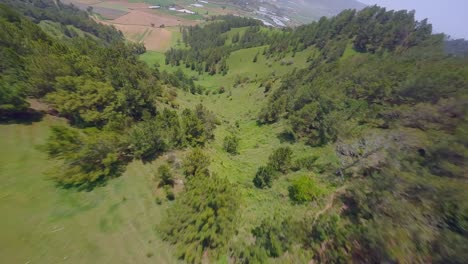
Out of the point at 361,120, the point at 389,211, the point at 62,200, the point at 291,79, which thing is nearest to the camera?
the point at 389,211

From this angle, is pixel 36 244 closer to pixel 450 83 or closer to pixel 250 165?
pixel 250 165

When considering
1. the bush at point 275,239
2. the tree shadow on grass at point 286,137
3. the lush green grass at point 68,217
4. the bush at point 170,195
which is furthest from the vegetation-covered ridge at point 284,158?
the lush green grass at point 68,217

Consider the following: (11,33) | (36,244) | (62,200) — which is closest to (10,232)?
(36,244)

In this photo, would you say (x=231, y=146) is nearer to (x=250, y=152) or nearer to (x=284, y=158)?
(x=250, y=152)

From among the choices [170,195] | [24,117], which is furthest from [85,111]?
[170,195]

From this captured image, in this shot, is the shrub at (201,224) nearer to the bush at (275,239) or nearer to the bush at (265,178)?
the bush at (275,239)

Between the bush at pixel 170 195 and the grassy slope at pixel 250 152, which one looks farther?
the bush at pixel 170 195

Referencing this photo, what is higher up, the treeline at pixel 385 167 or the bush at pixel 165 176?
the treeline at pixel 385 167
